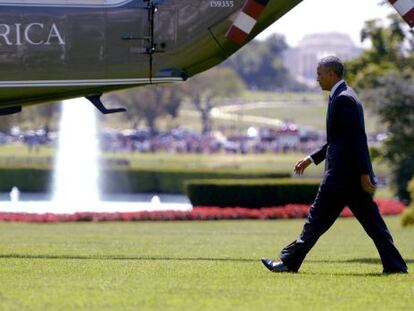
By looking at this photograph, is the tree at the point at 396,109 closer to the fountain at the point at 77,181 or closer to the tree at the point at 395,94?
the tree at the point at 395,94

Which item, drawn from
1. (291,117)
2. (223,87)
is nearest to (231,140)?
(223,87)

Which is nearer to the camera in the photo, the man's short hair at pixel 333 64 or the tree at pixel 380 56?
the man's short hair at pixel 333 64

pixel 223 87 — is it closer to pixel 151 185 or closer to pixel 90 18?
pixel 151 185

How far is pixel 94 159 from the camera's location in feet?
186

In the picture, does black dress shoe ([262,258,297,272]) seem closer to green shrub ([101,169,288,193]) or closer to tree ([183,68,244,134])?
green shrub ([101,169,288,193])

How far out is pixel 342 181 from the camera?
42.1 ft

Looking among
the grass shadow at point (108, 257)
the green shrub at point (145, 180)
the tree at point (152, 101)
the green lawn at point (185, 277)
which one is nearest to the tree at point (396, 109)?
the green shrub at point (145, 180)

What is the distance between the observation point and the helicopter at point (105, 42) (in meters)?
16.3

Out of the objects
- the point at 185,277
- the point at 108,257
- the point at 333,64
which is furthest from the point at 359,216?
the point at 108,257

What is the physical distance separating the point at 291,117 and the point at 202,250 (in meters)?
142

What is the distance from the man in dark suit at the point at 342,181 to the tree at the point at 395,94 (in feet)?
68.4

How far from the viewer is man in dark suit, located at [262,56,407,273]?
12734 mm

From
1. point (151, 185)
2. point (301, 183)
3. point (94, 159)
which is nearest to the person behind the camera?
point (301, 183)

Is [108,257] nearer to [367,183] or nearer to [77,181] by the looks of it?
[367,183]
